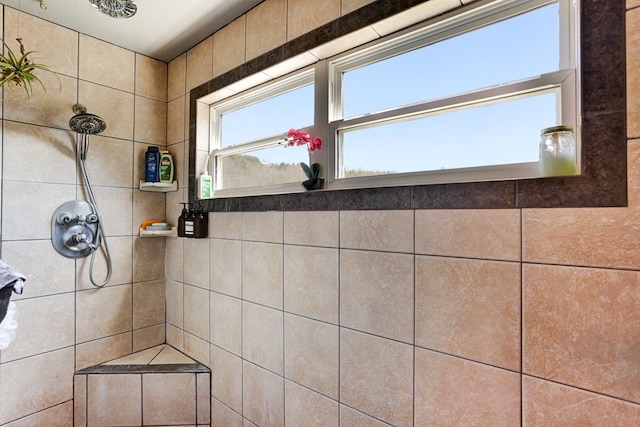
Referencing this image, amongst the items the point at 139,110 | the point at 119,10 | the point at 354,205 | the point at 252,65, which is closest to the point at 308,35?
the point at 252,65

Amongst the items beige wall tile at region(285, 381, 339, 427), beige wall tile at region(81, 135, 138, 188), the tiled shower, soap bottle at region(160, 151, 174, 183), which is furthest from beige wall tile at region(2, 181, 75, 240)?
beige wall tile at region(285, 381, 339, 427)

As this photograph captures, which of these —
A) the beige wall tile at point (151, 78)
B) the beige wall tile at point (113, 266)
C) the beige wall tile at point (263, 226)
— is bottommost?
the beige wall tile at point (113, 266)

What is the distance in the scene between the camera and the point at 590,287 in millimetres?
782

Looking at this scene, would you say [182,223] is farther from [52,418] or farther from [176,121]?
[52,418]

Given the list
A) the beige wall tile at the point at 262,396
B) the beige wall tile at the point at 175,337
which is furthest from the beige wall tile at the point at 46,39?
the beige wall tile at the point at 262,396

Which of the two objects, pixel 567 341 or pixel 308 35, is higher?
pixel 308 35

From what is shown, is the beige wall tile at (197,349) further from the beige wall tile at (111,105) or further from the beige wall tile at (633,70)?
the beige wall tile at (633,70)

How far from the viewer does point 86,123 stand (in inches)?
66.2

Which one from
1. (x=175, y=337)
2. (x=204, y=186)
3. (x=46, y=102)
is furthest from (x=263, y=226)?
(x=46, y=102)

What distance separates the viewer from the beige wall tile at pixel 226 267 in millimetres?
1659

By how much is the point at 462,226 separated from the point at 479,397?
498 millimetres

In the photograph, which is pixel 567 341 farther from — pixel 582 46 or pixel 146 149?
pixel 146 149

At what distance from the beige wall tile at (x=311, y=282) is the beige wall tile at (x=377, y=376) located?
124mm

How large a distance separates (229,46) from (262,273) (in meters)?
1.22
